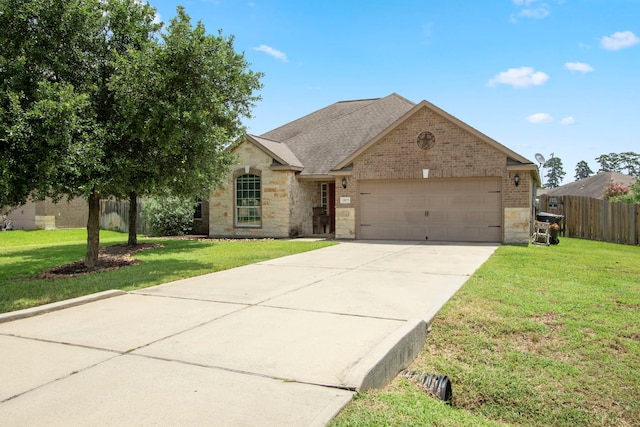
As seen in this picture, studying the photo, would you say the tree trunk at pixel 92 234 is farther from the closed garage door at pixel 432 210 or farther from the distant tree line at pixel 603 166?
the distant tree line at pixel 603 166

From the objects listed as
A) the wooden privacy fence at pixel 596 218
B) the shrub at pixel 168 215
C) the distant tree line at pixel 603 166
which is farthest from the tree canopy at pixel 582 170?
the shrub at pixel 168 215

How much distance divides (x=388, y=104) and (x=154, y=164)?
17.6 meters

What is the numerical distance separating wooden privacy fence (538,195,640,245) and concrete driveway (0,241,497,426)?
14.7m

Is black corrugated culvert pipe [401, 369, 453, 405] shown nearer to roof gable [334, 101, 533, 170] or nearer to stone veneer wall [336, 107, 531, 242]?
stone veneer wall [336, 107, 531, 242]

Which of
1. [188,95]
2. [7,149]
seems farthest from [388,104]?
A: [7,149]

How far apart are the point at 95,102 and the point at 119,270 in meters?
3.83

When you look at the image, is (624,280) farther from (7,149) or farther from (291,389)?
(7,149)

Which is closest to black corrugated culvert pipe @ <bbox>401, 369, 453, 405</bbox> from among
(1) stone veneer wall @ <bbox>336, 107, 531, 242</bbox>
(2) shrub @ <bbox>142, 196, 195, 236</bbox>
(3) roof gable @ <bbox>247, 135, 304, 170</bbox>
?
(1) stone veneer wall @ <bbox>336, 107, 531, 242</bbox>

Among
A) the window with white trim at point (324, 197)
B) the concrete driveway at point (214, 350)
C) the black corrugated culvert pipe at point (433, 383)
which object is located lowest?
the black corrugated culvert pipe at point (433, 383)

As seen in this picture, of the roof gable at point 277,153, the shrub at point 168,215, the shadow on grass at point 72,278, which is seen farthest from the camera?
the shrub at point 168,215

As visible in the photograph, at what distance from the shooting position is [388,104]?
25.6m

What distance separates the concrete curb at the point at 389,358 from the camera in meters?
4.13

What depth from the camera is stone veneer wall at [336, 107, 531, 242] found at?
16.7 m

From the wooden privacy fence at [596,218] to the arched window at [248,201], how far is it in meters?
14.0
